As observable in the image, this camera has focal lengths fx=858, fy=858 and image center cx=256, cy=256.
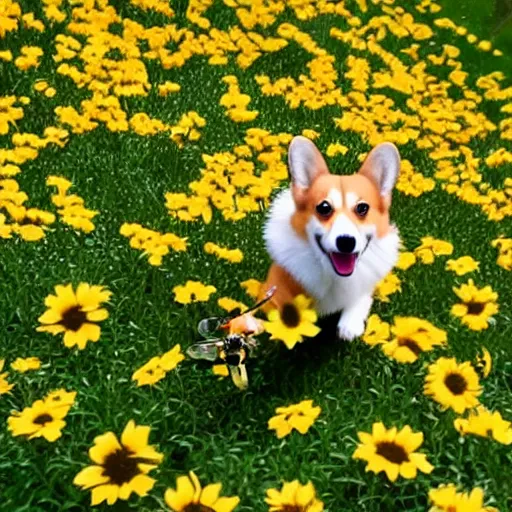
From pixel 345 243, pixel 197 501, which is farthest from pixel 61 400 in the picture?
pixel 345 243

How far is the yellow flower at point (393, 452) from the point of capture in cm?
199

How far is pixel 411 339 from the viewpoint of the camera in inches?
95.9

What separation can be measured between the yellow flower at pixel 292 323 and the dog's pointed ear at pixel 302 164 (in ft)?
1.36

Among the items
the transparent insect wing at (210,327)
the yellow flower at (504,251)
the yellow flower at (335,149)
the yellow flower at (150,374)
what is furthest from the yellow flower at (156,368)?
the yellow flower at (335,149)

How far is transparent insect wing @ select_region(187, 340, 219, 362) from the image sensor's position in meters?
2.54

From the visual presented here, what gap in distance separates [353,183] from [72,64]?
2840 millimetres

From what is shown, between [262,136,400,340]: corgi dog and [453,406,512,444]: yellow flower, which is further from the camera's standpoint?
[262,136,400,340]: corgi dog

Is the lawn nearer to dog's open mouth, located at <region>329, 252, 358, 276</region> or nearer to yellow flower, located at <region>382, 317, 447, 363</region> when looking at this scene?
yellow flower, located at <region>382, 317, 447, 363</region>

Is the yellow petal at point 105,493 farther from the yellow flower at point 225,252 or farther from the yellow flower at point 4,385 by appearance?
the yellow flower at point 225,252

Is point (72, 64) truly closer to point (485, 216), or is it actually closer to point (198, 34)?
point (198, 34)

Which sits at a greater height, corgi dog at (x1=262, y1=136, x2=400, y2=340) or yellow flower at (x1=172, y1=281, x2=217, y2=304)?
corgi dog at (x1=262, y1=136, x2=400, y2=340)

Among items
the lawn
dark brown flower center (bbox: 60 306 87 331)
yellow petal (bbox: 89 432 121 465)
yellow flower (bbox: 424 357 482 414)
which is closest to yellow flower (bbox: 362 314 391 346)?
the lawn

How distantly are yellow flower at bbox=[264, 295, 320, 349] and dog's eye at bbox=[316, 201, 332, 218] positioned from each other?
0.28m

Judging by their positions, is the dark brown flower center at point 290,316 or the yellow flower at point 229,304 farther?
the yellow flower at point 229,304
